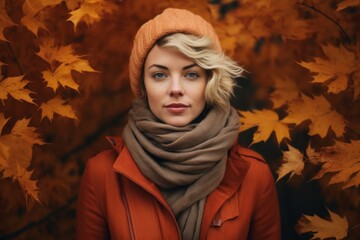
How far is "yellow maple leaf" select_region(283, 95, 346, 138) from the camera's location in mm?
2381

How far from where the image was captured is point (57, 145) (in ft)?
10.2

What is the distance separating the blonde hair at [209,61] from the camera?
2.10 metres

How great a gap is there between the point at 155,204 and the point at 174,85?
575mm

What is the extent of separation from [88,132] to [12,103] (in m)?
0.81

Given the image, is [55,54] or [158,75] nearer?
[158,75]

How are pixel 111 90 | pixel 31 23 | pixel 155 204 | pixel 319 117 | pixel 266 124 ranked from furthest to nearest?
pixel 111 90
pixel 266 124
pixel 319 117
pixel 31 23
pixel 155 204

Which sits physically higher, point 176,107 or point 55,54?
point 55,54

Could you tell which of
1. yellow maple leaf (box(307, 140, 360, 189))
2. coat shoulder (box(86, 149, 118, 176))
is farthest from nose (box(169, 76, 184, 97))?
yellow maple leaf (box(307, 140, 360, 189))

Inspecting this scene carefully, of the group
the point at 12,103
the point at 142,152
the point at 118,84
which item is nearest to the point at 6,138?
the point at 12,103

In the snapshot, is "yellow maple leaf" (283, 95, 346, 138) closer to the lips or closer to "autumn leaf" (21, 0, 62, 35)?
the lips

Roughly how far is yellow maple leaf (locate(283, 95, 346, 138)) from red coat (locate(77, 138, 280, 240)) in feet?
1.10

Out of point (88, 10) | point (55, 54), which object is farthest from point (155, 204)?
point (88, 10)

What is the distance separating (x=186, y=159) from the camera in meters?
2.09

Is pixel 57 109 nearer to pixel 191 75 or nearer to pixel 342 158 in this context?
pixel 191 75
